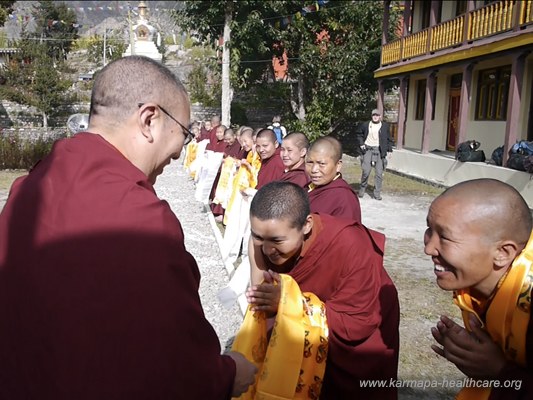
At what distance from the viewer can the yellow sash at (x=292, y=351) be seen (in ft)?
6.26

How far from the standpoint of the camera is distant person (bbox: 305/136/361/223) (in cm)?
313

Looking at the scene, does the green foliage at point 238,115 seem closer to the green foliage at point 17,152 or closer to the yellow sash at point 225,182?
the green foliage at point 17,152

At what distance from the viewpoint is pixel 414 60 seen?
15.1 m

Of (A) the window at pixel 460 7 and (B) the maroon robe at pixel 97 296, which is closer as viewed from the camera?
(B) the maroon robe at pixel 97 296

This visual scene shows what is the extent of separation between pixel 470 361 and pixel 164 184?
35.7 ft

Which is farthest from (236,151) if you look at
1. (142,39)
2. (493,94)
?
(142,39)

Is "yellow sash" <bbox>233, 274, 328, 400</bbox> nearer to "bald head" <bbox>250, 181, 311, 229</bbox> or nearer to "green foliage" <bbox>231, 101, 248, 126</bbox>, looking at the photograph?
"bald head" <bbox>250, 181, 311, 229</bbox>

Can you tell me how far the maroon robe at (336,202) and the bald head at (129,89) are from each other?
1.78 m

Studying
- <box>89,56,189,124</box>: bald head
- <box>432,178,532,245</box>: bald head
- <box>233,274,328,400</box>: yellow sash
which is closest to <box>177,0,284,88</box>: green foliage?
<box>233,274,328,400</box>: yellow sash

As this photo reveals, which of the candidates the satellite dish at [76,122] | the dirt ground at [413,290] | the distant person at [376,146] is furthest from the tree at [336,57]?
the distant person at [376,146]

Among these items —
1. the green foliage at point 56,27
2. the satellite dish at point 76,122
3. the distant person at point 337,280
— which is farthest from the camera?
the green foliage at point 56,27

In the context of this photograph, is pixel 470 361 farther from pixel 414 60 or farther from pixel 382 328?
pixel 414 60

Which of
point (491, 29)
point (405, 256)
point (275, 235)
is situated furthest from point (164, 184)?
point (275, 235)

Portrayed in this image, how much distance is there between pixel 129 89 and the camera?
1.40 metres
